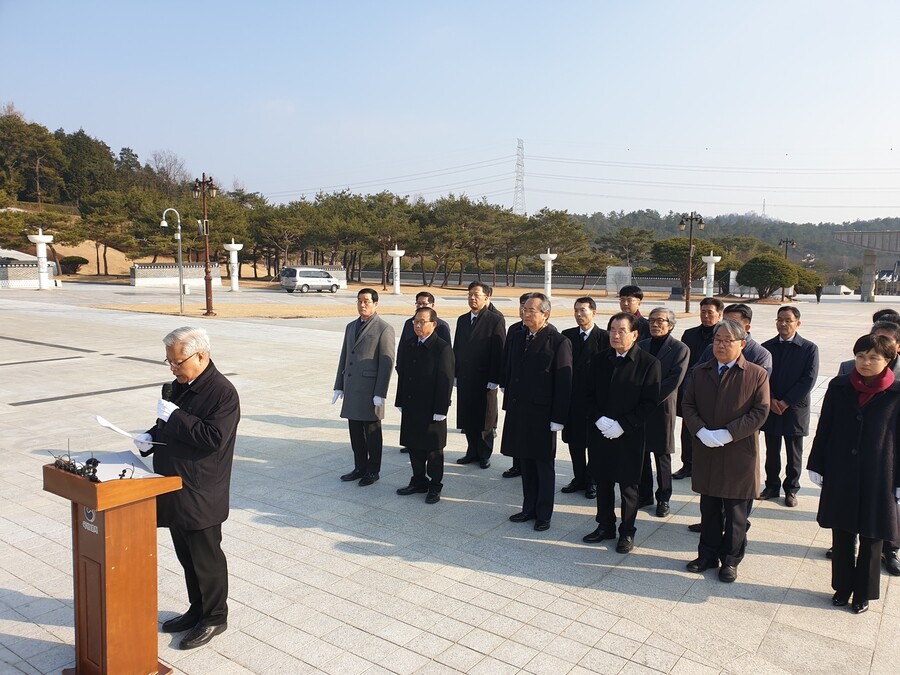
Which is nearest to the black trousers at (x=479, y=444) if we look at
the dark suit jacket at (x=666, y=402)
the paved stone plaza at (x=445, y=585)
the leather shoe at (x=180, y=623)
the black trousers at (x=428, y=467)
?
the paved stone plaza at (x=445, y=585)

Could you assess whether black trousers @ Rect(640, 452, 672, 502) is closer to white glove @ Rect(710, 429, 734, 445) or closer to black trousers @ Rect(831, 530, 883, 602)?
white glove @ Rect(710, 429, 734, 445)

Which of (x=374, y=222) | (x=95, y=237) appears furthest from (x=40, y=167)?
(x=374, y=222)

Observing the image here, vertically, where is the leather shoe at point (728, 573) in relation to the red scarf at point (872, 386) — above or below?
below

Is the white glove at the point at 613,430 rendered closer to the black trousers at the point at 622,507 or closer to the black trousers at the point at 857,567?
the black trousers at the point at 622,507

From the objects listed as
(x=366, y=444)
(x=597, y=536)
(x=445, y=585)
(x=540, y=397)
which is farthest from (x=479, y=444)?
(x=445, y=585)

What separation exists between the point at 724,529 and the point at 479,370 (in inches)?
108

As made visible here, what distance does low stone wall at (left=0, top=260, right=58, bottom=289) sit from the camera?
113 ft

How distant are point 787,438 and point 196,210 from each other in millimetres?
47003

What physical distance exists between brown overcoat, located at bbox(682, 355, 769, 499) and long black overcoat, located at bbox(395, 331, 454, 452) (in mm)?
1989

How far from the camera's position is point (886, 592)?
3875 millimetres

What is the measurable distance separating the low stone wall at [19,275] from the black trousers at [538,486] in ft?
126

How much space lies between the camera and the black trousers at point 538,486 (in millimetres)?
4738

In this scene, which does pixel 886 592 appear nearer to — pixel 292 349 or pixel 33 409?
pixel 33 409

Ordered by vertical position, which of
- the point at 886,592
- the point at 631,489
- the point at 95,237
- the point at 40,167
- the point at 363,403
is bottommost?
the point at 886,592
